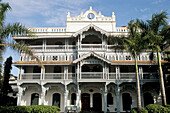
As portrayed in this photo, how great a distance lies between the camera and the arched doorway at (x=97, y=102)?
26703 mm

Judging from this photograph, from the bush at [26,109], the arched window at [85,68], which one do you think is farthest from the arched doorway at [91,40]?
the bush at [26,109]

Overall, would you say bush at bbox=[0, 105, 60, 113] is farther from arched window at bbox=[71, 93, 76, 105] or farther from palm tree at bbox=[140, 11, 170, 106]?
palm tree at bbox=[140, 11, 170, 106]

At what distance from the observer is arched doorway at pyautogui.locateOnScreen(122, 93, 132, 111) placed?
87.4 feet

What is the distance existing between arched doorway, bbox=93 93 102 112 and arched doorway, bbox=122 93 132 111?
356cm

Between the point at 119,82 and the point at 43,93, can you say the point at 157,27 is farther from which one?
the point at 43,93

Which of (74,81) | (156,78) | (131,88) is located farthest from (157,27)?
(74,81)

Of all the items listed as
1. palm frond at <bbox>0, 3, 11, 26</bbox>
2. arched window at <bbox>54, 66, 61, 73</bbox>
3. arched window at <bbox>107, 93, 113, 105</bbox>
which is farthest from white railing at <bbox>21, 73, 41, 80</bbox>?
palm frond at <bbox>0, 3, 11, 26</bbox>

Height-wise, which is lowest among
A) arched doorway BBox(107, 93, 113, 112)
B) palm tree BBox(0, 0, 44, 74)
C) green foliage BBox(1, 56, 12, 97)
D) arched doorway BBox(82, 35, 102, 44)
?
arched doorway BBox(107, 93, 113, 112)

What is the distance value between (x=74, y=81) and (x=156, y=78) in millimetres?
11791

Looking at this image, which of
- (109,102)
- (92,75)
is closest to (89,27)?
(92,75)

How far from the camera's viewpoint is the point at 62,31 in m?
29.1

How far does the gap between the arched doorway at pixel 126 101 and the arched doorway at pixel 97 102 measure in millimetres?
3561

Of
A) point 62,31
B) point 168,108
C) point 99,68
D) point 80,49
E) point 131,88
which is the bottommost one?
point 168,108

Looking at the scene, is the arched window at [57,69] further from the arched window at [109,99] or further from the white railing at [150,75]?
the white railing at [150,75]
